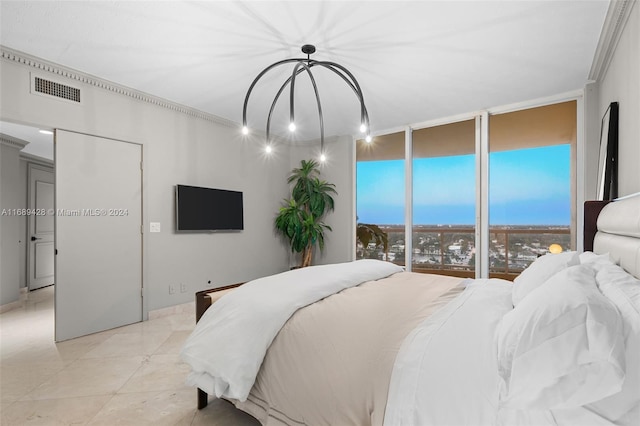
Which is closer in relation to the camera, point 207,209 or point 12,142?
point 207,209

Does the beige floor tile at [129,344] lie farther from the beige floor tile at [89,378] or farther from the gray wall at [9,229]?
the gray wall at [9,229]

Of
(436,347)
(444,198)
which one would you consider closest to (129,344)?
(436,347)

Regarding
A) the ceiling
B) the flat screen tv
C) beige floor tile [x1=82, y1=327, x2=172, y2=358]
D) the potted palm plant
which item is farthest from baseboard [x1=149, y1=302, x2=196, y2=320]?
the ceiling

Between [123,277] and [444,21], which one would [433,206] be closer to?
[444,21]

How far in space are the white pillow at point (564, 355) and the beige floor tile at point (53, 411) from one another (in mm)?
2297

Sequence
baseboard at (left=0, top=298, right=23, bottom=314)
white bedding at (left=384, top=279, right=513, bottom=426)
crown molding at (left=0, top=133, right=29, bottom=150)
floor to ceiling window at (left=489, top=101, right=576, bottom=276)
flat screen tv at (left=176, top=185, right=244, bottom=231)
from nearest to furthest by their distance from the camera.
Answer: white bedding at (left=384, top=279, right=513, bottom=426) < floor to ceiling window at (left=489, top=101, right=576, bottom=276) < flat screen tv at (left=176, top=185, right=244, bottom=231) < baseboard at (left=0, top=298, right=23, bottom=314) < crown molding at (left=0, top=133, right=29, bottom=150)

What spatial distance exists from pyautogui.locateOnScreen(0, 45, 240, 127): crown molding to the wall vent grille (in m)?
0.10

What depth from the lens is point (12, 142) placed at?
462cm

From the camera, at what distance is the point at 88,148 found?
3256 millimetres

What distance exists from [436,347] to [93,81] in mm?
3974

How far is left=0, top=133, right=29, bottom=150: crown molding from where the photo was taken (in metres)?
4.46

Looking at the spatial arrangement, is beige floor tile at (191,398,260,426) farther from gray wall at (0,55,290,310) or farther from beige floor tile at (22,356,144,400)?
gray wall at (0,55,290,310)

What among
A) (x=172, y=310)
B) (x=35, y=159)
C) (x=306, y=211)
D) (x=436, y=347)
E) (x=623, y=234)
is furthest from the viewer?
(x=35, y=159)

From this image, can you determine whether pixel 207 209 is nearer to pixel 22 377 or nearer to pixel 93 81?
pixel 93 81
